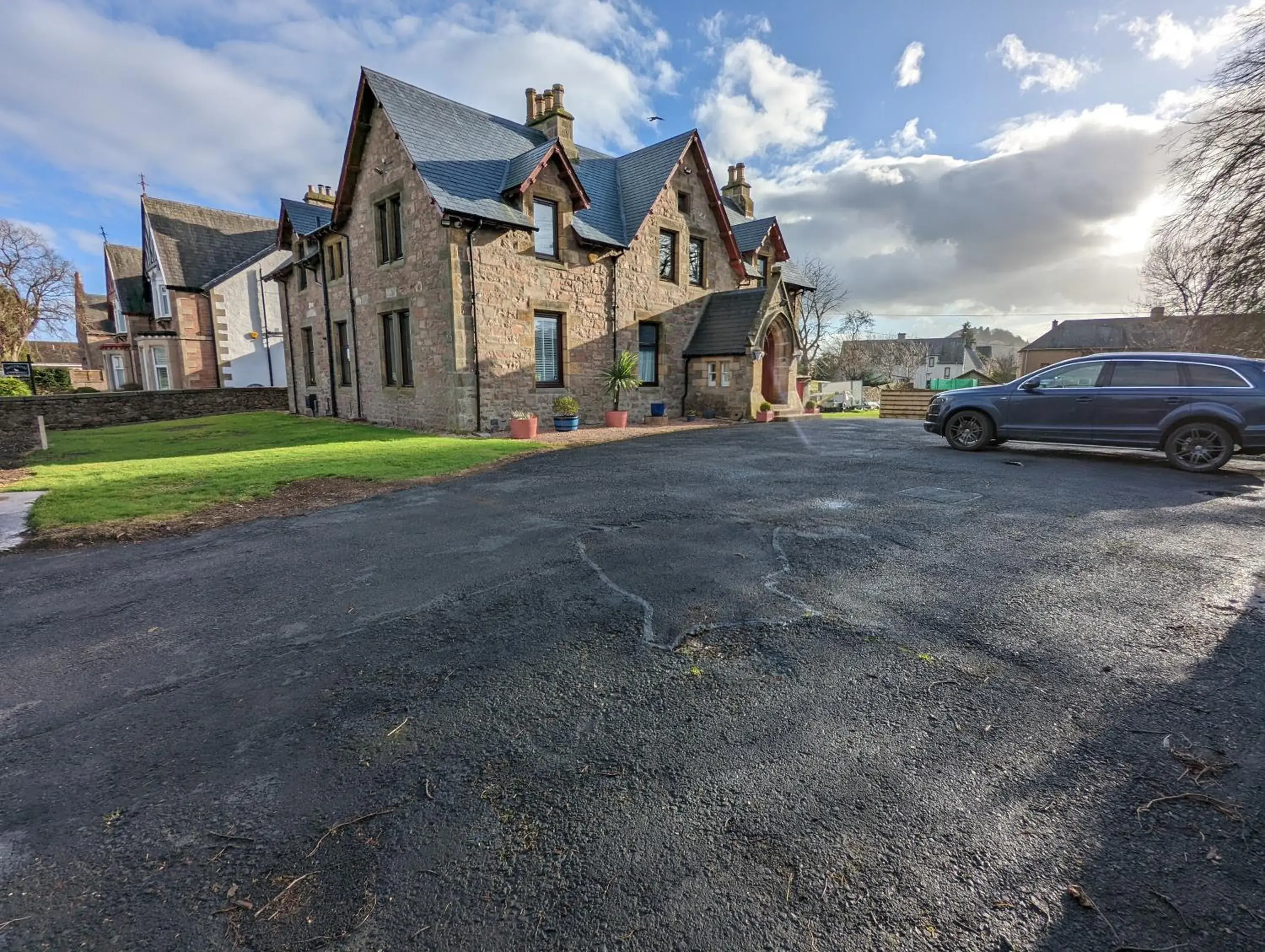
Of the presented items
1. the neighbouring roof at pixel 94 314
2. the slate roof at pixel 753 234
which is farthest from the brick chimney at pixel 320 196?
the neighbouring roof at pixel 94 314

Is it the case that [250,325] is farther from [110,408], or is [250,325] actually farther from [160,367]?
[110,408]

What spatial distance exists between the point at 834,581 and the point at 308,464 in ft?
33.1

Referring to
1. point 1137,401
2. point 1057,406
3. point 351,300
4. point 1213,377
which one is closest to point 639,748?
point 1057,406

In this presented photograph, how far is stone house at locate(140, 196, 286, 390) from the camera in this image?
1187 inches

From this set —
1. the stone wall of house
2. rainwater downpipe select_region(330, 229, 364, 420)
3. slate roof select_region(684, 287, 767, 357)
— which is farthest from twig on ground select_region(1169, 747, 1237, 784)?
rainwater downpipe select_region(330, 229, 364, 420)

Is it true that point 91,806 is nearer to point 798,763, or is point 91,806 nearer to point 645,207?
point 798,763

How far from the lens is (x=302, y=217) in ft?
73.3

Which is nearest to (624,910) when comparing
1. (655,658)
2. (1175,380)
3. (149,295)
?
(655,658)

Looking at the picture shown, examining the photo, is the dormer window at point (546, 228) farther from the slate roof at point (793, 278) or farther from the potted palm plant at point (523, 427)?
the slate roof at point (793, 278)

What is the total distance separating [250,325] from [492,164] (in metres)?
21.9

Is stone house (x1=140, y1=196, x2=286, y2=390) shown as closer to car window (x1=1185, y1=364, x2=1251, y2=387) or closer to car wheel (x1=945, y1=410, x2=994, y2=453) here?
car wheel (x1=945, y1=410, x2=994, y2=453)

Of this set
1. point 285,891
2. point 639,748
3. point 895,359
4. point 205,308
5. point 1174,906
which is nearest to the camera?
point 1174,906

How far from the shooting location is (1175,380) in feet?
32.4

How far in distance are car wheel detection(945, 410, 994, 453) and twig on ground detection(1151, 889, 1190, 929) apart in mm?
11465
